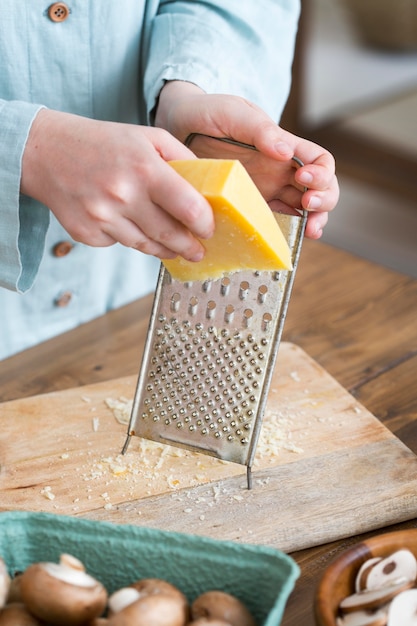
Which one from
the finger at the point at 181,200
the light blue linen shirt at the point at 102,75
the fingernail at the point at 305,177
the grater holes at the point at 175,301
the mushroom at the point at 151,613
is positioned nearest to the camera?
the mushroom at the point at 151,613

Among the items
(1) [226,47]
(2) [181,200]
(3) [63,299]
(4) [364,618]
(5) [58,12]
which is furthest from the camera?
(3) [63,299]

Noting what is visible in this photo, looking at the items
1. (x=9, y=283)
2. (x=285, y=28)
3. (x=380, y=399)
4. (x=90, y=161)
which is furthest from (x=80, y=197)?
(x=285, y=28)

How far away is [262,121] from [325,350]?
55cm

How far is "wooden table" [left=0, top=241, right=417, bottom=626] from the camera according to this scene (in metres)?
1.54

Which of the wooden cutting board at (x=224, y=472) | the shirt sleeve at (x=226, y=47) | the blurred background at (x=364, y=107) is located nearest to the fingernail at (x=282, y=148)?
the shirt sleeve at (x=226, y=47)

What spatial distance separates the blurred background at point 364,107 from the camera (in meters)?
4.49

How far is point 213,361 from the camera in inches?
54.1

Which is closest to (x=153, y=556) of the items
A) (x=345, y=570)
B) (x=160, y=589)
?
(x=160, y=589)

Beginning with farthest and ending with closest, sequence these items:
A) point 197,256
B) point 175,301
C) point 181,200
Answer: point 175,301
point 197,256
point 181,200

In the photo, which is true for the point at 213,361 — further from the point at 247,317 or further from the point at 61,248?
the point at 61,248

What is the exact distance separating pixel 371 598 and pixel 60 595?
0.32 meters

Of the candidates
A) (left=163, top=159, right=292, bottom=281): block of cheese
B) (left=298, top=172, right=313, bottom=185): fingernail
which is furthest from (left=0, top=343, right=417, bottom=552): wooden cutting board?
(left=298, top=172, right=313, bottom=185): fingernail

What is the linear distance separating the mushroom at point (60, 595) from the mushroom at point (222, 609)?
93mm

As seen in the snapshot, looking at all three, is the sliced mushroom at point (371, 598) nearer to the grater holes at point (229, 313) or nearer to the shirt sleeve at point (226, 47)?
the grater holes at point (229, 313)
